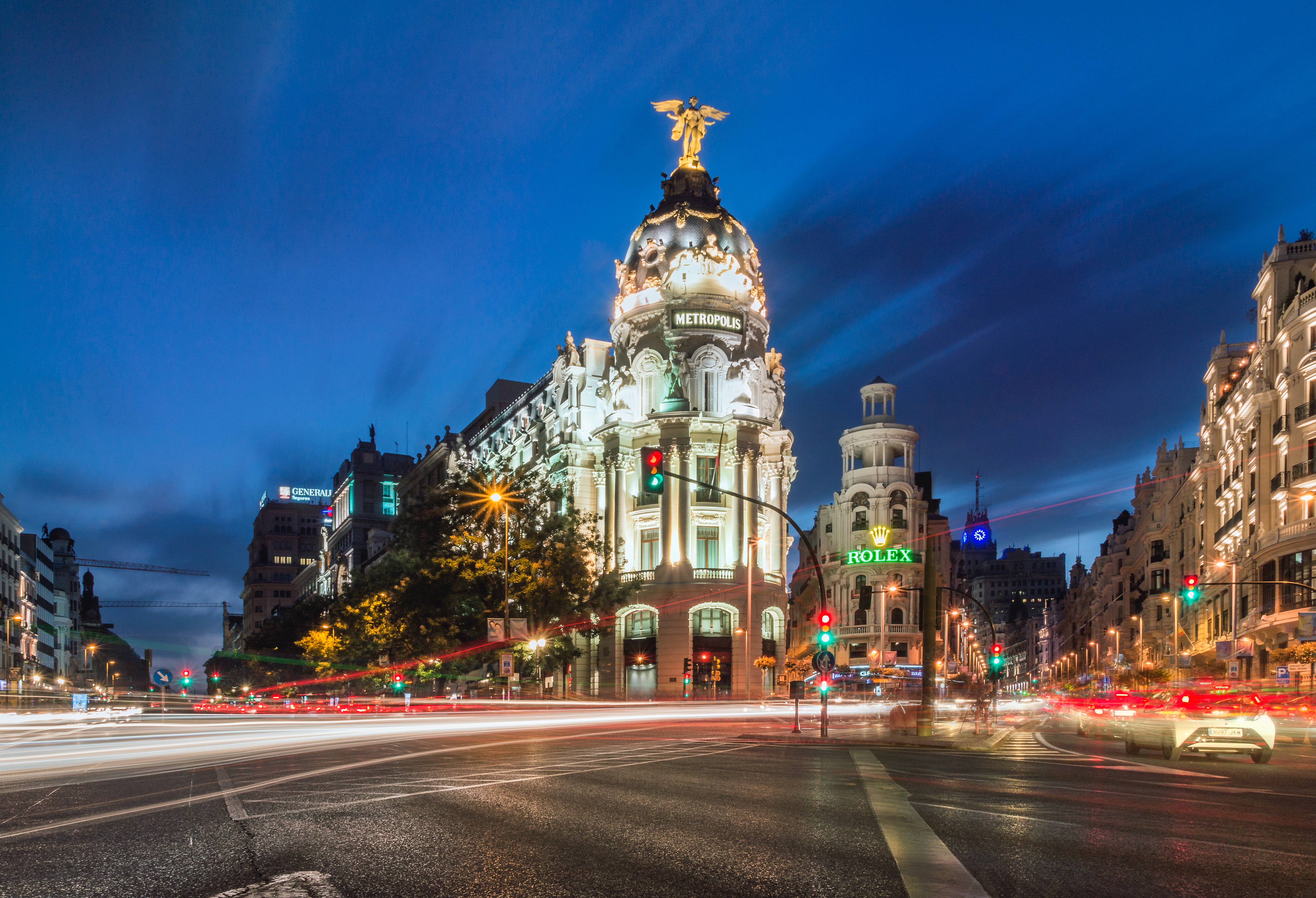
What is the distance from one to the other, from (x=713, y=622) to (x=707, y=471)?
9639mm

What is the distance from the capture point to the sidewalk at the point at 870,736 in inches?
914

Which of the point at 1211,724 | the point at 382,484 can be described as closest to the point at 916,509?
the point at 382,484

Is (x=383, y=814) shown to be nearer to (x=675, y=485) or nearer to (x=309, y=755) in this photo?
(x=309, y=755)

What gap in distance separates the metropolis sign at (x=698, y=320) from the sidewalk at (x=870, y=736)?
3407 centimetres

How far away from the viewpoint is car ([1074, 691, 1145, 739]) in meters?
26.4

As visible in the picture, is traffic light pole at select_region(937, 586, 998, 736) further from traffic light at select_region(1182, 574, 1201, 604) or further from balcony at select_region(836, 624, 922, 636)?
balcony at select_region(836, 624, 922, 636)

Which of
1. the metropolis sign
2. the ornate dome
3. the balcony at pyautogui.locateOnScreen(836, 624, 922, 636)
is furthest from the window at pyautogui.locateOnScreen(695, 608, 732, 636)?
the balcony at pyautogui.locateOnScreen(836, 624, 922, 636)

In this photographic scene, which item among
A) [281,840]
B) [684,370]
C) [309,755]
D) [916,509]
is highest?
[684,370]

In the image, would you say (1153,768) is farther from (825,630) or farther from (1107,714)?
(1107,714)

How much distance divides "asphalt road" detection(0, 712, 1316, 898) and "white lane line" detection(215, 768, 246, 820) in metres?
0.06

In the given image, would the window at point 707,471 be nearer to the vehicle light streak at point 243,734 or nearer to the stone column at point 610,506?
the stone column at point 610,506

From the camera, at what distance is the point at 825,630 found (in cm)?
2788

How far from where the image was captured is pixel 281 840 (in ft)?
27.5

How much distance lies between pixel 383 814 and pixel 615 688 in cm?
5659
